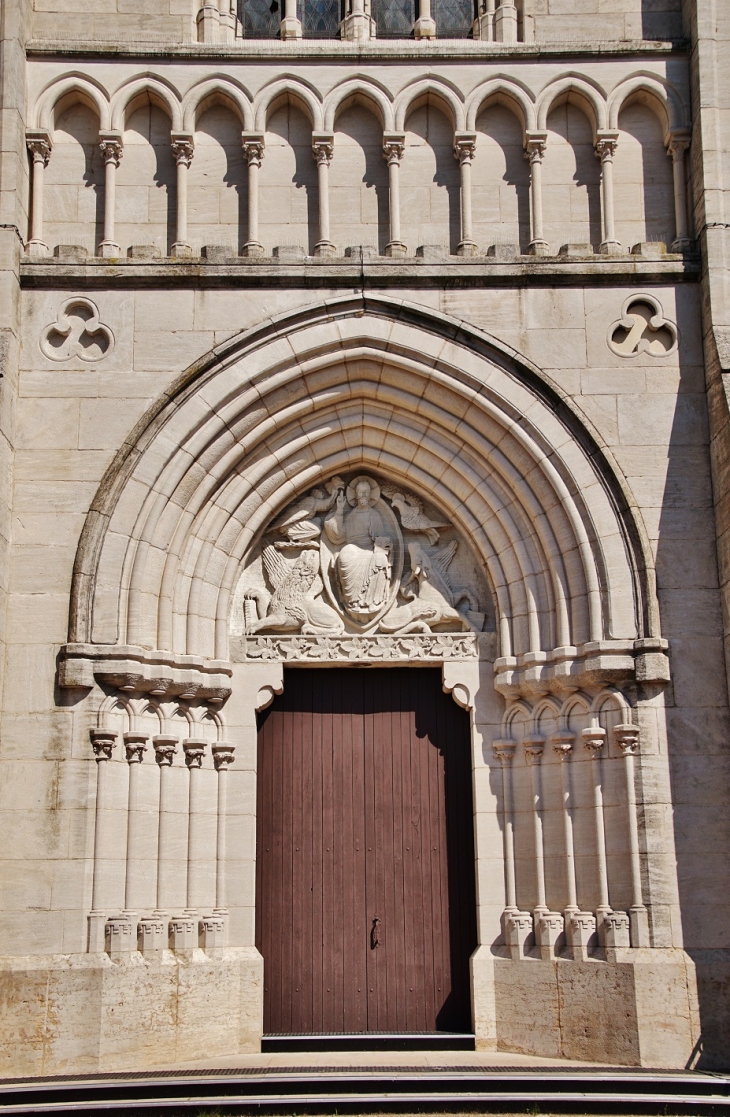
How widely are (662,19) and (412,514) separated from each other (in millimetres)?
4455

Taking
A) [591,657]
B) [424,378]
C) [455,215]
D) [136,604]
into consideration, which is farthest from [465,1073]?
[455,215]

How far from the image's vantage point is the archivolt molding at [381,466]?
A: 9.56 metres

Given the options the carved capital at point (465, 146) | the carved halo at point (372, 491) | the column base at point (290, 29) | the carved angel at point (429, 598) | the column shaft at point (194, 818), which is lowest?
the column shaft at point (194, 818)

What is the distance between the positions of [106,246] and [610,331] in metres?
3.85

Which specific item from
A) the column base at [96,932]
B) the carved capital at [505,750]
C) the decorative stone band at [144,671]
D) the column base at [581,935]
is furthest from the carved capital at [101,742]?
the column base at [581,935]

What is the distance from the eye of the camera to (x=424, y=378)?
33.2 ft

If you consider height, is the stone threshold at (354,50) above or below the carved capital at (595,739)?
above

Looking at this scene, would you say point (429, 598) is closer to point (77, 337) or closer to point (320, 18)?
point (77, 337)

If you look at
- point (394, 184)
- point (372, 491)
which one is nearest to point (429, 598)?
point (372, 491)

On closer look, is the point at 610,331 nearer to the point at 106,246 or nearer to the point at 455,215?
the point at 455,215

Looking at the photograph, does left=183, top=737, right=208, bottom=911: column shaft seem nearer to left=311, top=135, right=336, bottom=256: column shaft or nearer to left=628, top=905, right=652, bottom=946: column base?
left=628, top=905, right=652, bottom=946: column base

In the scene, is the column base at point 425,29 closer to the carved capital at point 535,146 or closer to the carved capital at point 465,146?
the carved capital at point 465,146

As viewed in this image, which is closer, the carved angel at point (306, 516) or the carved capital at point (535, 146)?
the carved capital at point (535, 146)

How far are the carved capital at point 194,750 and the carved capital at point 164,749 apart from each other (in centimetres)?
14
